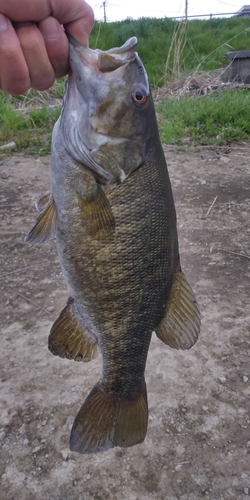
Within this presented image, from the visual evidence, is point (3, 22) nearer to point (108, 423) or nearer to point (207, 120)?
point (108, 423)

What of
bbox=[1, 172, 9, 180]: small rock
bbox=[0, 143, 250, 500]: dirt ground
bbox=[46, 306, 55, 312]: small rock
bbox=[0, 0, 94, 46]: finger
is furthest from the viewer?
bbox=[1, 172, 9, 180]: small rock

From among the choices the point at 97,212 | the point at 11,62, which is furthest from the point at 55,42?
the point at 97,212

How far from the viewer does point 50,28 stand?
1336mm

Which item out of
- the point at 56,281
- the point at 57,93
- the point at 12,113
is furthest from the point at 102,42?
the point at 56,281

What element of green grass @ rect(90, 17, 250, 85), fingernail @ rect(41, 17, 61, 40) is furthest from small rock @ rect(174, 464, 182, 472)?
green grass @ rect(90, 17, 250, 85)

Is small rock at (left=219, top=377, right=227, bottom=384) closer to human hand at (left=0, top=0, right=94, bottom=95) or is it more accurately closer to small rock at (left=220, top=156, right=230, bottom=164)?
human hand at (left=0, top=0, right=94, bottom=95)

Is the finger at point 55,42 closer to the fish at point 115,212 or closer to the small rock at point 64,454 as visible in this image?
the fish at point 115,212

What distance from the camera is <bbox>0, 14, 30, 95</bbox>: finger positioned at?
1298 millimetres

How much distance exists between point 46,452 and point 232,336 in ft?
4.71

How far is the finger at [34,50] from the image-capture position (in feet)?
4.37

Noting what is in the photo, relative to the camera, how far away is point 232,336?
314cm

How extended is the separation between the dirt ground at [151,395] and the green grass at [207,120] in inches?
101

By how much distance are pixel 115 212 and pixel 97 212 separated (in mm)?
57

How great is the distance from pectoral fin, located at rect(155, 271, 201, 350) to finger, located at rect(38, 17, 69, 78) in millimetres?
808
